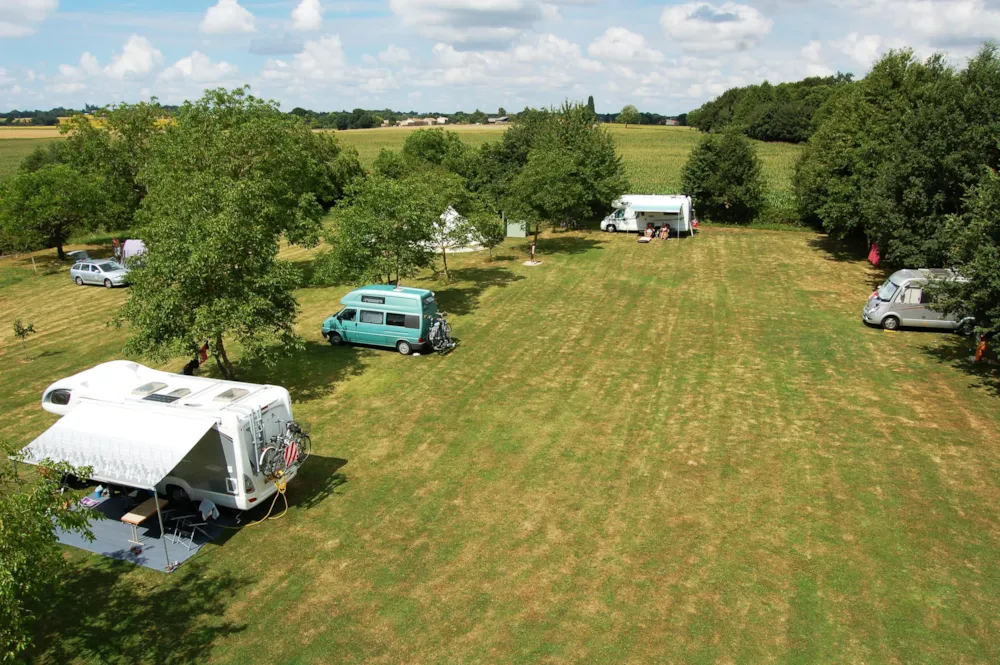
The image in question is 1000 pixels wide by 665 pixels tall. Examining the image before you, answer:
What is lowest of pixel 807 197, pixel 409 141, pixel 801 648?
pixel 801 648

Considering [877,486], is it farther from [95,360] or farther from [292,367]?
[95,360]

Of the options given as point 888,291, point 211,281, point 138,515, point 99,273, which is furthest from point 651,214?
point 138,515

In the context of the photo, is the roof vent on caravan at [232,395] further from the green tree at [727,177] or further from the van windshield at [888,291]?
the green tree at [727,177]

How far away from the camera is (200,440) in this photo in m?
11.2

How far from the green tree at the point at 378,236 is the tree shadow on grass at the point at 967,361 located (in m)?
18.0

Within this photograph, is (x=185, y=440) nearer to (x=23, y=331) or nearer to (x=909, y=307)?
(x=23, y=331)

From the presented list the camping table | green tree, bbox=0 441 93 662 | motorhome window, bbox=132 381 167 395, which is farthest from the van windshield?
green tree, bbox=0 441 93 662

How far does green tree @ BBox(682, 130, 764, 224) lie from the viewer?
132 ft

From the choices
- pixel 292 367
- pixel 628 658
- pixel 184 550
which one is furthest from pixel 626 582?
pixel 292 367

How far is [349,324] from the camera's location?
21.0 m

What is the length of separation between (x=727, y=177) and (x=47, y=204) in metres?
41.4

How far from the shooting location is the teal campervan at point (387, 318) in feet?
65.9

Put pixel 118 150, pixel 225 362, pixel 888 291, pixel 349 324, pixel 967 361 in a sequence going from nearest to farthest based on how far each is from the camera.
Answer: pixel 225 362, pixel 967 361, pixel 349 324, pixel 888 291, pixel 118 150

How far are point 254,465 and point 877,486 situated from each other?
1251 centimetres
